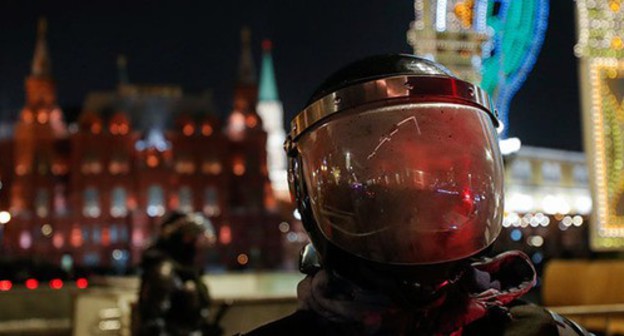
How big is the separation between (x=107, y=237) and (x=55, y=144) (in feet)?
36.5

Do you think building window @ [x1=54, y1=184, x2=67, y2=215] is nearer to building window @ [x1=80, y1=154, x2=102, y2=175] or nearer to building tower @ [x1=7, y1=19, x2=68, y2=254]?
building tower @ [x1=7, y1=19, x2=68, y2=254]

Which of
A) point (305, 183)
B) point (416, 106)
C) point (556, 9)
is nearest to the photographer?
point (416, 106)

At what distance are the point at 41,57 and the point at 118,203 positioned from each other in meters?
21.8

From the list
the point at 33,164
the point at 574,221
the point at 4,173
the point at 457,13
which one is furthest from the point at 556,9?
the point at 4,173

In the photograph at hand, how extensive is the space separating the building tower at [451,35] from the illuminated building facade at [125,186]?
2212 inches

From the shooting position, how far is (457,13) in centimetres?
882

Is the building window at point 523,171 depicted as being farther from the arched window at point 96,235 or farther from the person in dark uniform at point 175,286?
the person in dark uniform at point 175,286

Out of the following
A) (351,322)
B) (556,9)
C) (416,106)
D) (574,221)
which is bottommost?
(574,221)

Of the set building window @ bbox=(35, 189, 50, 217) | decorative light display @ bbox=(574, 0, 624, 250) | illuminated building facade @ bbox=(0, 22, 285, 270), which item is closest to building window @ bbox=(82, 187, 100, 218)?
illuminated building facade @ bbox=(0, 22, 285, 270)

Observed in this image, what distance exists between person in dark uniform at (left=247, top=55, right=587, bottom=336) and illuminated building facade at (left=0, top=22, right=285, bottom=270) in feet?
207

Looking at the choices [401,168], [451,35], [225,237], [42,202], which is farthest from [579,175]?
[401,168]

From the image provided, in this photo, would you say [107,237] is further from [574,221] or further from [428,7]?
[428,7]

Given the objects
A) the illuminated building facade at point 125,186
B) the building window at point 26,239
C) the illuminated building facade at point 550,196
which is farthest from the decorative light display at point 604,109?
the building window at point 26,239

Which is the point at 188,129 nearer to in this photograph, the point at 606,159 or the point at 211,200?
the point at 211,200
